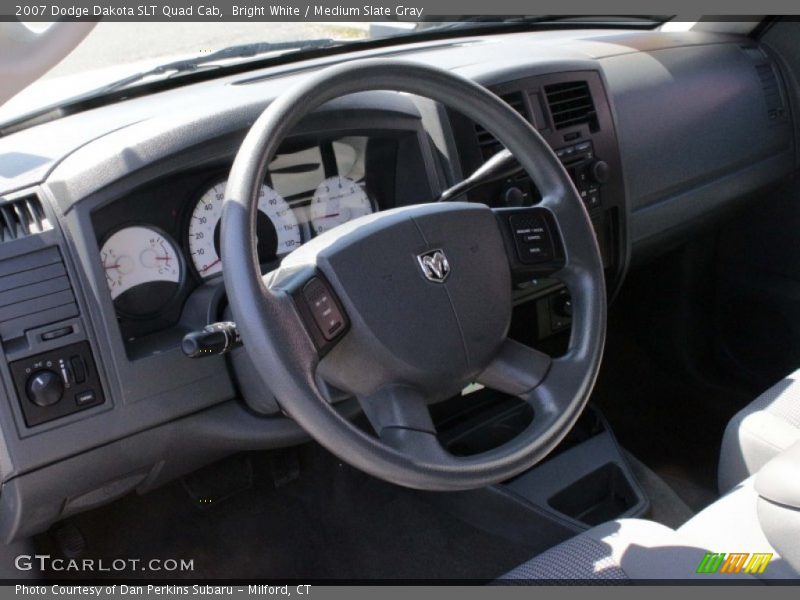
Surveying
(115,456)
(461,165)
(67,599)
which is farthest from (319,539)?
(461,165)

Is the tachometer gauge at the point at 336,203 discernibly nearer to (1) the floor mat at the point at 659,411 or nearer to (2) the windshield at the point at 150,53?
(2) the windshield at the point at 150,53

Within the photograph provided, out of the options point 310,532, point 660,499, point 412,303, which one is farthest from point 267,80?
point 660,499

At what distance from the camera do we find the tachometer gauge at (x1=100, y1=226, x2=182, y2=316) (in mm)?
1449

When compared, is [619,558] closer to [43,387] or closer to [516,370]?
[516,370]

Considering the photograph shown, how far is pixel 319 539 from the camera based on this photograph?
2094 mm

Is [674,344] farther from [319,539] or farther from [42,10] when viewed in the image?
[42,10]

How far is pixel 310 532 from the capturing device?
210 centimetres

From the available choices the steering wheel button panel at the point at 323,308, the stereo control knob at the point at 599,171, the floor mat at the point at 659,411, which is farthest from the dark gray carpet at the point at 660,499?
the steering wheel button panel at the point at 323,308

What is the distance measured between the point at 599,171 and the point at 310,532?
1.05 metres

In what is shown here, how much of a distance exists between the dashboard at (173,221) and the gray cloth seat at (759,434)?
512 millimetres

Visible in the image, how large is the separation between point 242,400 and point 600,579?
2.19 feet

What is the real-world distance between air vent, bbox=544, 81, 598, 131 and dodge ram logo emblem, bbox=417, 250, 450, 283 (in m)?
0.81

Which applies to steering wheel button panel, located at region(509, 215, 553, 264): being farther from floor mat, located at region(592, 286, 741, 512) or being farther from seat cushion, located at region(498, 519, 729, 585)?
floor mat, located at region(592, 286, 741, 512)

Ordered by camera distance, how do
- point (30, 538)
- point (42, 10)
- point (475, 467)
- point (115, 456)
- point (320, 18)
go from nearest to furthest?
point (475, 467)
point (42, 10)
point (115, 456)
point (30, 538)
point (320, 18)
